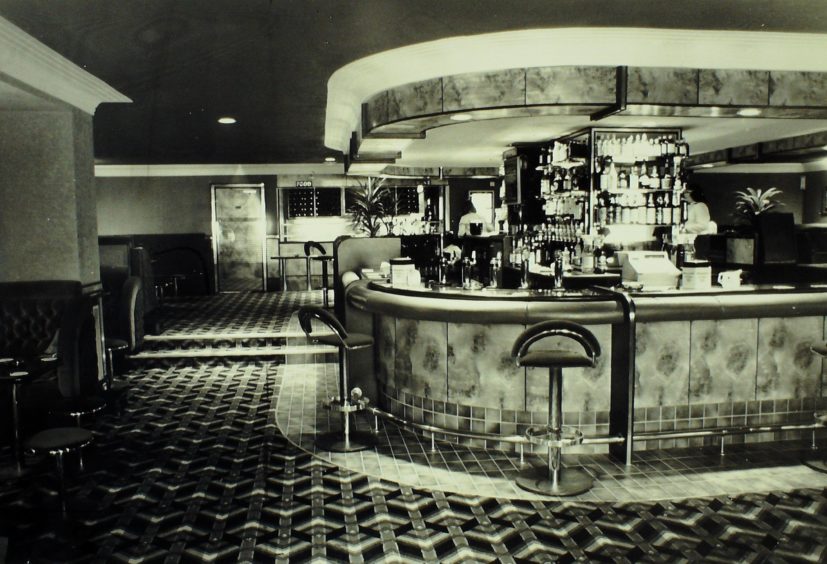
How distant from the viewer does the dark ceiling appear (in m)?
3.85

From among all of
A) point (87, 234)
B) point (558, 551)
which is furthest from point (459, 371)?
point (87, 234)

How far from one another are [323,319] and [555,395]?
1.60m

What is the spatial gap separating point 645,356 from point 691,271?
815 mm

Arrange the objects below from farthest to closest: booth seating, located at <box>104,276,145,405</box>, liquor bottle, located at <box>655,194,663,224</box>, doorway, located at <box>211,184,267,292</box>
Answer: doorway, located at <box>211,184,267,292</box>
liquor bottle, located at <box>655,194,663,224</box>
booth seating, located at <box>104,276,145,405</box>

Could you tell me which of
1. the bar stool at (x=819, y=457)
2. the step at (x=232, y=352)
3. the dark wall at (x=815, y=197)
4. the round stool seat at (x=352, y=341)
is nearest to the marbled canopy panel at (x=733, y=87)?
the bar stool at (x=819, y=457)

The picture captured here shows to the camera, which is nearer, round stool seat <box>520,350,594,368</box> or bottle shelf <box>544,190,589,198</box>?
round stool seat <box>520,350,594,368</box>

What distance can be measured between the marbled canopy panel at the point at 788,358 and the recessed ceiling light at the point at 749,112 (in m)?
1.93

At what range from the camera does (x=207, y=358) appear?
24.8ft

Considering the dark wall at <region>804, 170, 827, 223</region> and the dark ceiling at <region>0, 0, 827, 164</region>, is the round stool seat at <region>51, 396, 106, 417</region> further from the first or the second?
the dark wall at <region>804, 170, 827, 223</region>

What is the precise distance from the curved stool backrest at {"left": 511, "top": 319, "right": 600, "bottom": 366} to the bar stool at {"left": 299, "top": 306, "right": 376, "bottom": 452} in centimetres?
136

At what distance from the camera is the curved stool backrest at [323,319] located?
14.0ft

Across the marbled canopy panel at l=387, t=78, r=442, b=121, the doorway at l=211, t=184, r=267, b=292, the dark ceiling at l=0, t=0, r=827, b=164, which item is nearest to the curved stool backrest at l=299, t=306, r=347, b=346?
the dark ceiling at l=0, t=0, r=827, b=164

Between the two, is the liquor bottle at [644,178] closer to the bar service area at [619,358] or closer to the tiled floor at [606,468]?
the bar service area at [619,358]

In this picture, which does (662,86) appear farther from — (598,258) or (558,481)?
(558,481)
